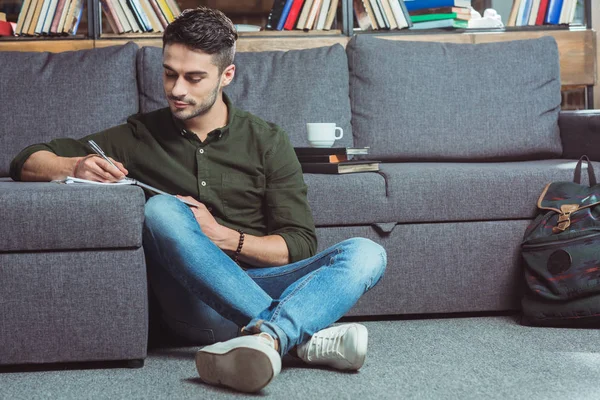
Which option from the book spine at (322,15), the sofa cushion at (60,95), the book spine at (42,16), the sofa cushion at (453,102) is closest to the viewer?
the sofa cushion at (60,95)

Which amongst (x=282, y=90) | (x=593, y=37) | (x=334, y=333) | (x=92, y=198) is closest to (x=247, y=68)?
(x=282, y=90)

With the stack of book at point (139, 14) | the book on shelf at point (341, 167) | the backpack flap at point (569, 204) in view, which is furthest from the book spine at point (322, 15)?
the backpack flap at point (569, 204)

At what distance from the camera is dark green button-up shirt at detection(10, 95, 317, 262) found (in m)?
1.73

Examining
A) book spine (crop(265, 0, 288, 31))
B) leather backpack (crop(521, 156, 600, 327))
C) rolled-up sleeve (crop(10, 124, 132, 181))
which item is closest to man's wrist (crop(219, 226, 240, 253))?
rolled-up sleeve (crop(10, 124, 132, 181))

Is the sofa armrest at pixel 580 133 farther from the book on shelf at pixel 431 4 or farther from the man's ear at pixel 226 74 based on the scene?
the man's ear at pixel 226 74

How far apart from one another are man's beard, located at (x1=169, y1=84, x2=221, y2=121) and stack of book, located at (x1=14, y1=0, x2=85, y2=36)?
149 cm

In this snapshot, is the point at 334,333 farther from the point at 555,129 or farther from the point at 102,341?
the point at 555,129

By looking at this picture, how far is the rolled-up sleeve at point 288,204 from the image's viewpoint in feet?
5.52

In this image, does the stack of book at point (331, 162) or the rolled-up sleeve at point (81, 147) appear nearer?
the rolled-up sleeve at point (81, 147)

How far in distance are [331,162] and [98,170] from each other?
71cm

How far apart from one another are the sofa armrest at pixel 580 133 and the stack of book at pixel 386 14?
29.9 inches

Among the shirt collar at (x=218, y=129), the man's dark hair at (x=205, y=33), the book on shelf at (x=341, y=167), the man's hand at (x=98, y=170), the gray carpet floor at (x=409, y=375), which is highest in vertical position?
the man's dark hair at (x=205, y=33)

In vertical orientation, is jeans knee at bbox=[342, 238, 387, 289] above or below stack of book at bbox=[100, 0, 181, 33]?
below

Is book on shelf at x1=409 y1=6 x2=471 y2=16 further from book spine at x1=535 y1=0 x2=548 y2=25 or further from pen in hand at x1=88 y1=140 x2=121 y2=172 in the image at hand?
pen in hand at x1=88 y1=140 x2=121 y2=172
